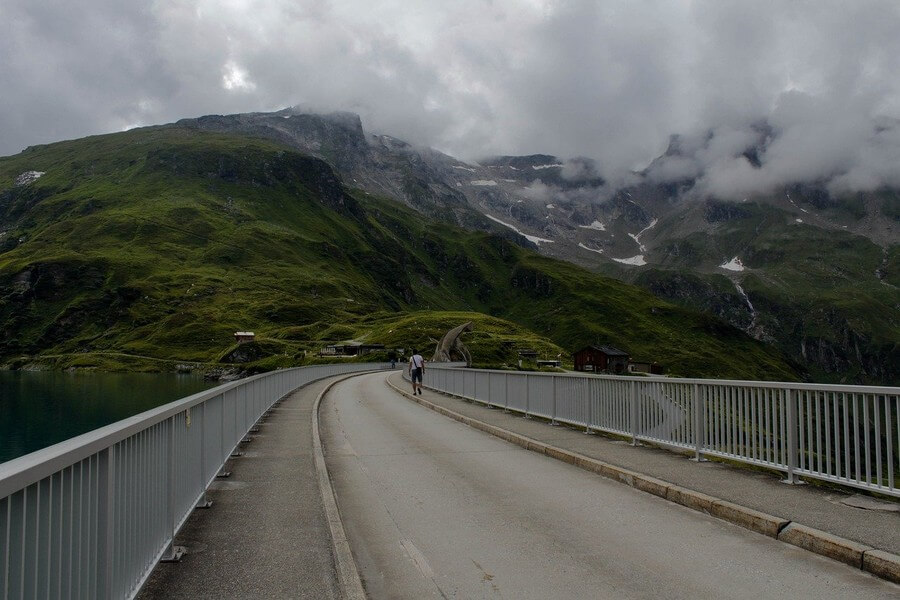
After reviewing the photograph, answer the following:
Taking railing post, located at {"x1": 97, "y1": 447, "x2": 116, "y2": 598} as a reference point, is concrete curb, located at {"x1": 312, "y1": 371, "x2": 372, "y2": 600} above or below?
below

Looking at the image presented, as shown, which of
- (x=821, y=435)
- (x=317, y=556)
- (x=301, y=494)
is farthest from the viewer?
(x=301, y=494)

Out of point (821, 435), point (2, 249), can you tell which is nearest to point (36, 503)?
point (821, 435)

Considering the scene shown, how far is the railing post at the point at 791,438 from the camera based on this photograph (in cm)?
952

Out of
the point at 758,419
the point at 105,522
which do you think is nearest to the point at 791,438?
the point at 758,419

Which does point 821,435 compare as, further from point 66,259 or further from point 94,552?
point 66,259

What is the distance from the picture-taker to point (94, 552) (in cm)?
430

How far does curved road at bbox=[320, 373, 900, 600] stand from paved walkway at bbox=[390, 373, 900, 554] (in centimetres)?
63

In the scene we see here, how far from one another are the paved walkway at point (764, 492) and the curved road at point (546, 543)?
0.63 metres

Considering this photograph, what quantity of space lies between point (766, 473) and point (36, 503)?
10.2m

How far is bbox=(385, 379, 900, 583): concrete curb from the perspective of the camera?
6.09m

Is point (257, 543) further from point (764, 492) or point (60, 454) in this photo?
point (764, 492)

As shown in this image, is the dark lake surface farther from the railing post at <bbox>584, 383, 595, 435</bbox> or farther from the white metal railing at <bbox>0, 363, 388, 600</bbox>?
the white metal railing at <bbox>0, 363, 388, 600</bbox>

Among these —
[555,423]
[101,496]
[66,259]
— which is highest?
[66,259]

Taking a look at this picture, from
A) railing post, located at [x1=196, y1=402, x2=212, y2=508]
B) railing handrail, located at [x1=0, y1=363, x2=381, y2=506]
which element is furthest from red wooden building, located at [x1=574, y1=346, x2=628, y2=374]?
railing handrail, located at [x1=0, y1=363, x2=381, y2=506]
